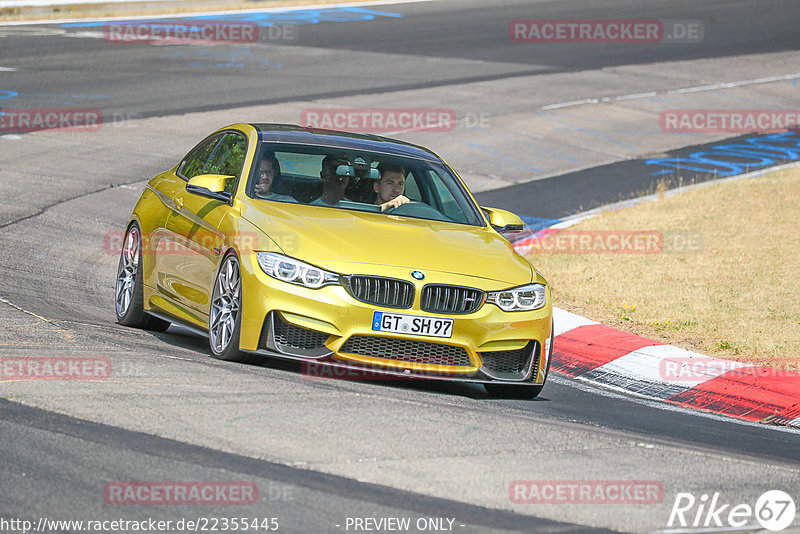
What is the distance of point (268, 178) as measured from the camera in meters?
8.66

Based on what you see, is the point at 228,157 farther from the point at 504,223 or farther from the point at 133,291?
the point at 504,223

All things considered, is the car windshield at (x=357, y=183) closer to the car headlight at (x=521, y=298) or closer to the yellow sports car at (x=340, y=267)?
the yellow sports car at (x=340, y=267)

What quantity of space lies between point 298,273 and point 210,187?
131 cm

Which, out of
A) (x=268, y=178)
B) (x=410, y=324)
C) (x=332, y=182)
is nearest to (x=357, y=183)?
(x=332, y=182)

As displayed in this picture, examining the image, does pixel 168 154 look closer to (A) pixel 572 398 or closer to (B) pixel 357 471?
(A) pixel 572 398

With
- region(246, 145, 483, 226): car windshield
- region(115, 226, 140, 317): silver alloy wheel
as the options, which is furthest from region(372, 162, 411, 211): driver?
region(115, 226, 140, 317): silver alloy wheel

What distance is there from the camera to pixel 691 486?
590 cm

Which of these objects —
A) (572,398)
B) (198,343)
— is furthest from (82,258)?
(572,398)

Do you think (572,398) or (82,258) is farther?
(82,258)

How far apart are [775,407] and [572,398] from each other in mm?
1423

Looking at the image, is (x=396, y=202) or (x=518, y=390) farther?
(x=396, y=202)

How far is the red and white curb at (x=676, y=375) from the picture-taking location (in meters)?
8.54

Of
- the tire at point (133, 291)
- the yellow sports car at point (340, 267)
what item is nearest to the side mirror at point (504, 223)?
the yellow sports car at point (340, 267)

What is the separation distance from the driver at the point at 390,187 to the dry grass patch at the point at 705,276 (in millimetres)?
2819
